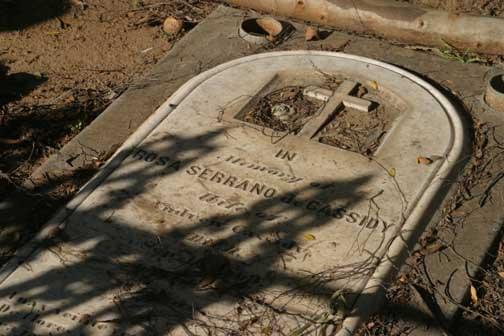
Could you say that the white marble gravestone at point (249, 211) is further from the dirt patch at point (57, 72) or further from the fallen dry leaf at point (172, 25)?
the fallen dry leaf at point (172, 25)

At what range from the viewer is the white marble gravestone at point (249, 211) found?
4215mm

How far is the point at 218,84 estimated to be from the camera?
5.77 meters

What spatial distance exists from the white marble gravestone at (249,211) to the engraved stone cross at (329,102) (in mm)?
10

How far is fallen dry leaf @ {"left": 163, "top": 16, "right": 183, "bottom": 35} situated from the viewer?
6.79 m

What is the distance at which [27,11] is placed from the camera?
23.8ft

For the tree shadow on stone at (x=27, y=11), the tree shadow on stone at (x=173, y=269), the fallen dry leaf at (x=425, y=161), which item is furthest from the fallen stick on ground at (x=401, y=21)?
the tree shadow on stone at (x=173, y=269)

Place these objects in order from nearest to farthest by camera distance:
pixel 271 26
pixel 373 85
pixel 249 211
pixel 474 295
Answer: pixel 474 295
pixel 249 211
pixel 373 85
pixel 271 26

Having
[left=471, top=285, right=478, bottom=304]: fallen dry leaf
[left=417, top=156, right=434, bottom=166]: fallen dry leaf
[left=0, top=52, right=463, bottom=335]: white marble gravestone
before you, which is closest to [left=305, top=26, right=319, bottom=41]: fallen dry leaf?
[left=0, top=52, right=463, bottom=335]: white marble gravestone

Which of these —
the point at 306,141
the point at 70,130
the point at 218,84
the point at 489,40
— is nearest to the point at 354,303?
the point at 306,141

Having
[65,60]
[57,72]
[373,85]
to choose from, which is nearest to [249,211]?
[373,85]

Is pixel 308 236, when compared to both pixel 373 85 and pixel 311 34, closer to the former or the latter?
pixel 373 85

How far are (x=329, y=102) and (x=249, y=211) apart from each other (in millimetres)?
1210

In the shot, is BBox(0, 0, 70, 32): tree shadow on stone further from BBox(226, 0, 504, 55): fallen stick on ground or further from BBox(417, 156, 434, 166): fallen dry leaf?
BBox(417, 156, 434, 166): fallen dry leaf

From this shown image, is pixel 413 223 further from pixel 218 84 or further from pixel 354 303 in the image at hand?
pixel 218 84
